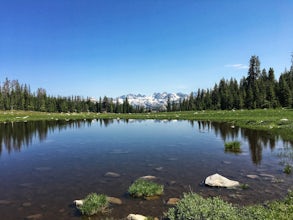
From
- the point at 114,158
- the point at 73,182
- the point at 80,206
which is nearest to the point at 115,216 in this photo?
the point at 80,206

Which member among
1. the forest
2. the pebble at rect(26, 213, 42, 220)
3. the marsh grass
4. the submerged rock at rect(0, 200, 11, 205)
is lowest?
the pebble at rect(26, 213, 42, 220)

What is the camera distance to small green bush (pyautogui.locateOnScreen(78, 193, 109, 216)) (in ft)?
34.1

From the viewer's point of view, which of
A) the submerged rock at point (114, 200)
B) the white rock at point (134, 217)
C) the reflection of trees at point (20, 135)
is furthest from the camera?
the reflection of trees at point (20, 135)

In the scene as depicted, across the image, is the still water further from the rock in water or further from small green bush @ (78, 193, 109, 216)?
the rock in water

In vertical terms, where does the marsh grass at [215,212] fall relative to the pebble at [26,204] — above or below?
above

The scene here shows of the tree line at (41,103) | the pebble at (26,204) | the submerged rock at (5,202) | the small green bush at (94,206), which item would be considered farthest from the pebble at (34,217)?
the tree line at (41,103)

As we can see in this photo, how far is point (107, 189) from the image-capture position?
535 inches

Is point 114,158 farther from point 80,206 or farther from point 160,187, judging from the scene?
point 80,206

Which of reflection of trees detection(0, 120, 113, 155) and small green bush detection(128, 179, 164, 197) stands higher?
reflection of trees detection(0, 120, 113, 155)

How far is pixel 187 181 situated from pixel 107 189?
190 inches

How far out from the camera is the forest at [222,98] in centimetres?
8044

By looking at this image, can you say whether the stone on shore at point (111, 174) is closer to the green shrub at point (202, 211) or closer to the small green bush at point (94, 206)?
the small green bush at point (94, 206)

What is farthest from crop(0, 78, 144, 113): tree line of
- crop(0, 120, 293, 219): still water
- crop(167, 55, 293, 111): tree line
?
crop(0, 120, 293, 219): still water

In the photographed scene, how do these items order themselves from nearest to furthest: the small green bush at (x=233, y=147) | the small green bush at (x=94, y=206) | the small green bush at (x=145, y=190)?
1. the small green bush at (x=94, y=206)
2. the small green bush at (x=145, y=190)
3. the small green bush at (x=233, y=147)
